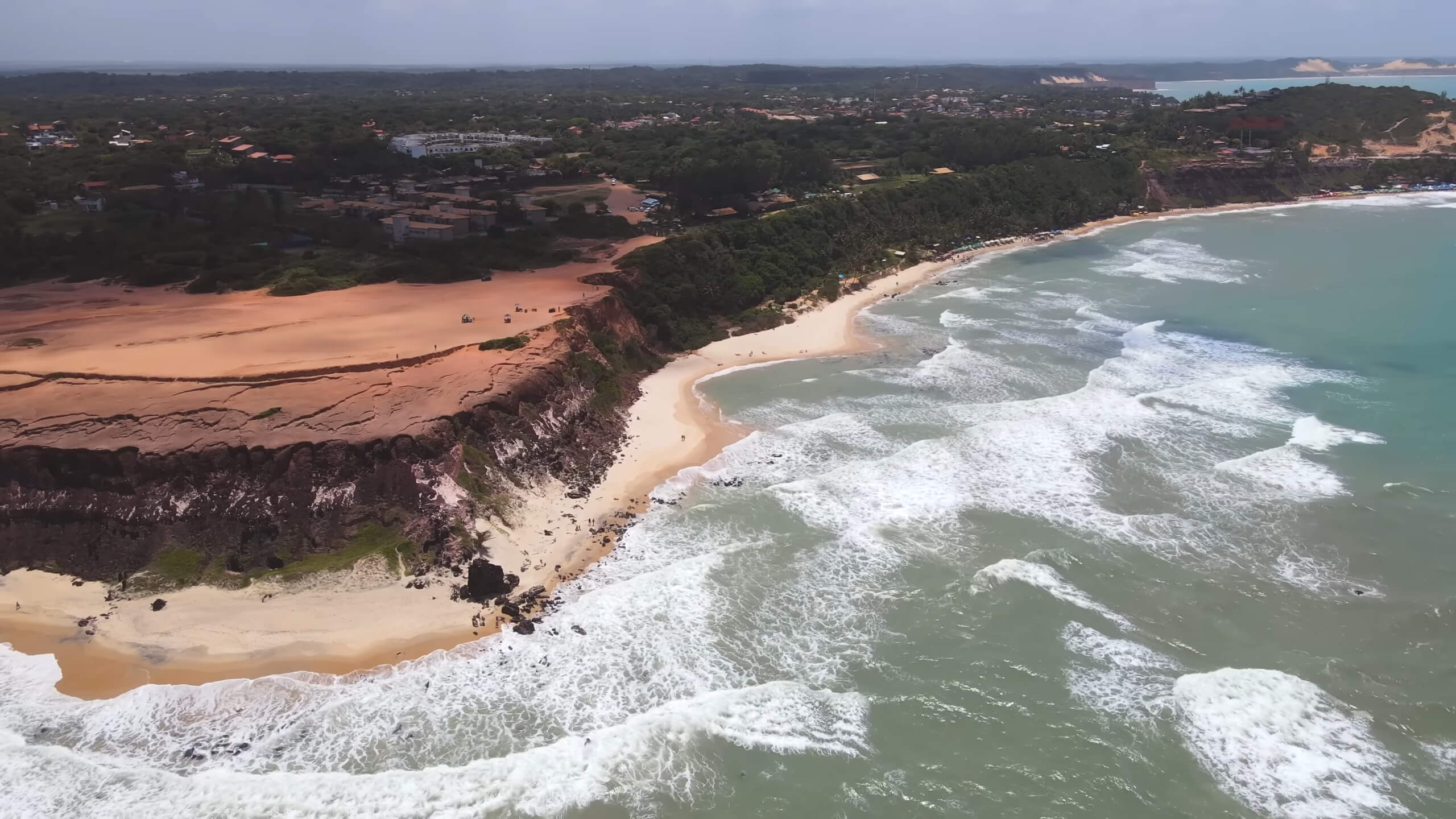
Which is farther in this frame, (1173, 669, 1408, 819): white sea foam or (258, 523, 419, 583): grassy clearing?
(258, 523, 419, 583): grassy clearing

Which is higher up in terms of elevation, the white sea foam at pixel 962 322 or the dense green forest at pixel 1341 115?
the dense green forest at pixel 1341 115

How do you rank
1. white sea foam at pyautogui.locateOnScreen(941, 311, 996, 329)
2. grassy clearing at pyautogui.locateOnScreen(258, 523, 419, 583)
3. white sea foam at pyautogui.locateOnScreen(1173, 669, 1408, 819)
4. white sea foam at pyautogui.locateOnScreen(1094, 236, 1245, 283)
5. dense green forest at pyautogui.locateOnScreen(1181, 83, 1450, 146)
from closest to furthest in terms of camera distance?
white sea foam at pyautogui.locateOnScreen(1173, 669, 1408, 819), grassy clearing at pyautogui.locateOnScreen(258, 523, 419, 583), white sea foam at pyautogui.locateOnScreen(941, 311, 996, 329), white sea foam at pyautogui.locateOnScreen(1094, 236, 1245, 283), dense green forest at pyautogui.locateOnScreen(1181, 83, 1450, 146)

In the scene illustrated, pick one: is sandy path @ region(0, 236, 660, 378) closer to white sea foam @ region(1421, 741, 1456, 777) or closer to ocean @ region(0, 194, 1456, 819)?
ocean @ region(0, 194, 1456, 819)

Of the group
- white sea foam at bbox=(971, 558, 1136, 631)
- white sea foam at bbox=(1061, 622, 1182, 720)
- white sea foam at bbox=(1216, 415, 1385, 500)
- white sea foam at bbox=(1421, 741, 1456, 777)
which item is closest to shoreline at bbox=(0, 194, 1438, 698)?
white sea foam at bbox=(971, 558, 1136, 631)

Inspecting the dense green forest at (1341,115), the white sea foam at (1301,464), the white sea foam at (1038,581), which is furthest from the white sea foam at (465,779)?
the dense green forest at (1341,115)

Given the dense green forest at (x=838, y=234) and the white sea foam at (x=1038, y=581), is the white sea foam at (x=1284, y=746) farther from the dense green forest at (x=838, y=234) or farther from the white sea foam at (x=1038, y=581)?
the dense green forest at (x=838, y=234)

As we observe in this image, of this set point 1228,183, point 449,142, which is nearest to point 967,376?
point 1228,183

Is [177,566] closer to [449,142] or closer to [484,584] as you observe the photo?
[484,584]
